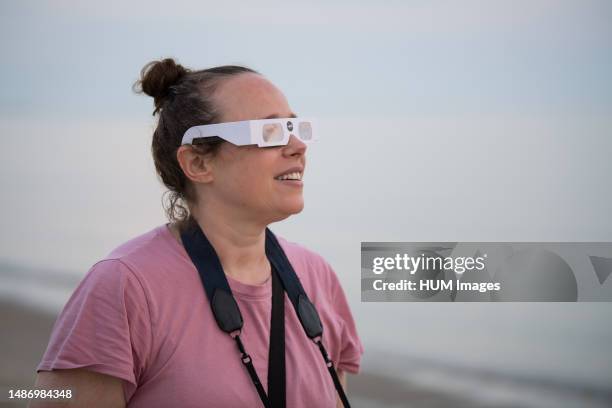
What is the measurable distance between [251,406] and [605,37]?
6.65ft

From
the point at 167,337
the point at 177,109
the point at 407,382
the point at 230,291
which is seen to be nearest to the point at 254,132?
the point at 177,109

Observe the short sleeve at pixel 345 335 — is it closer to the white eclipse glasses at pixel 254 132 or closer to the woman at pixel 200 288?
the woman at pixel 200 288

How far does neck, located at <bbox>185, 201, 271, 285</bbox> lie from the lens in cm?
165

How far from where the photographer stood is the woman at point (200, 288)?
1.41m

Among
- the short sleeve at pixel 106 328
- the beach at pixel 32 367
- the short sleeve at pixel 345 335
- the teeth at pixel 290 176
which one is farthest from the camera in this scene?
the beach at pixel 32 367

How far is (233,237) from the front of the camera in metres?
1.67

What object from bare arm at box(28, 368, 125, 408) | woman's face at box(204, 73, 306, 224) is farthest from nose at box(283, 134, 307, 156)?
bare arm at box(28, 368, 125, 408)

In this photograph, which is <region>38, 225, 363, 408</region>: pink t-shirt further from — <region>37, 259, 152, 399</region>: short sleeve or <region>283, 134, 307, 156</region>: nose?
<region>283, 134, 307, 156</region>: nose

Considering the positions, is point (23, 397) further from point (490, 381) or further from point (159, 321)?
point (490, 381)

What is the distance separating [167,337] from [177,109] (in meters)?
0.53

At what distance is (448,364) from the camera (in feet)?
8.71

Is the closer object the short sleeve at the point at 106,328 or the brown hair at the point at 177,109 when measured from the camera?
the short sleeve at the point at 106,328

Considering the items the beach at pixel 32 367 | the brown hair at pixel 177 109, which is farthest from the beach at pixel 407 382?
the brown hair at pixel 177 109

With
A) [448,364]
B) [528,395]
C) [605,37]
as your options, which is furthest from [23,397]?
[605,37]
